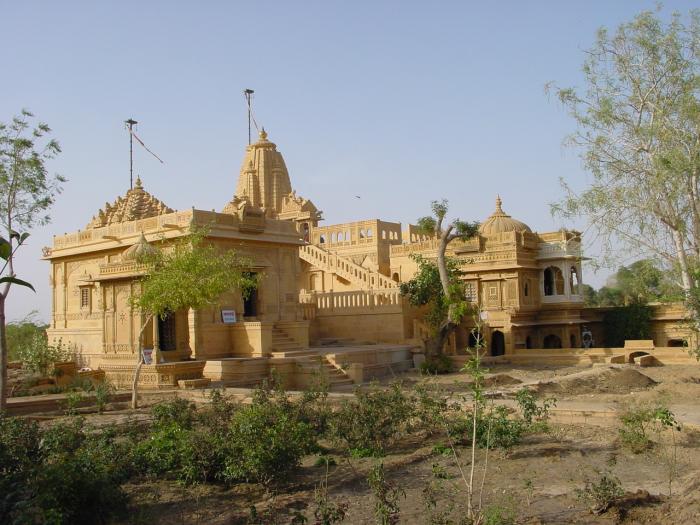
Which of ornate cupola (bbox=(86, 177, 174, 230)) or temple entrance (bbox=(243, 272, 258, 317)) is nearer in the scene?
temple entrance (bbox=(243, 272, 258, 317))

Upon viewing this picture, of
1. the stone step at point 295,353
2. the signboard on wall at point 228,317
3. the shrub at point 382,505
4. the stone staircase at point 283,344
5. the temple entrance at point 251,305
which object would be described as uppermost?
the temple entrance at point 251,305

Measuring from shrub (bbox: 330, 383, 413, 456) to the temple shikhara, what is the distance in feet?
29.2

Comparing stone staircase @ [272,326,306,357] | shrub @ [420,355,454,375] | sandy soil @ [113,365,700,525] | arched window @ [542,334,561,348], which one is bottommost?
sandy soil @ [113,365,700,525]

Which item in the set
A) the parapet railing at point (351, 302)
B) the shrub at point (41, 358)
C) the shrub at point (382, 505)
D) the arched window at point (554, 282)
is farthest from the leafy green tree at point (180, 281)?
the arched window at point (554, 282)

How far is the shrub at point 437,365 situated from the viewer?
2298cm

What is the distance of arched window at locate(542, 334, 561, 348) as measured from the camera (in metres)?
29.6

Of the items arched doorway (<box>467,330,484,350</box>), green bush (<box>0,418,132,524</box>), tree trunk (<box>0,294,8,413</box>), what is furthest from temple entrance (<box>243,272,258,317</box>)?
green bush (<box>0,418,132,524</box>)

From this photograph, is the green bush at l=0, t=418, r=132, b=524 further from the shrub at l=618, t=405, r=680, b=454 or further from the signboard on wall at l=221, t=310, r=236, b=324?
the signboard on wall at l=221, t=310, r=236, b=324

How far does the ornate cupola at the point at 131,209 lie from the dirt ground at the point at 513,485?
2148 centimetres

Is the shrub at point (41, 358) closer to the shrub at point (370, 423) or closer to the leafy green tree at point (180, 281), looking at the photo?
the leafy green tree at point (180, 281)

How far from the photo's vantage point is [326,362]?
2145cm

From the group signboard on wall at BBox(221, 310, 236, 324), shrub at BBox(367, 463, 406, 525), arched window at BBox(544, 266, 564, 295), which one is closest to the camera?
shrub at BBox(367, 463, 406, 525)

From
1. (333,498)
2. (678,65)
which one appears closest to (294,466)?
(333,498)

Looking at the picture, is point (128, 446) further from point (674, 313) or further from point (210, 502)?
point (674, 313)
